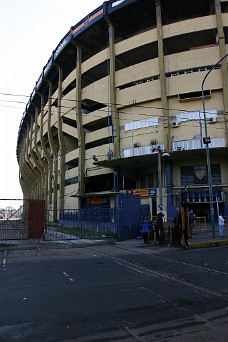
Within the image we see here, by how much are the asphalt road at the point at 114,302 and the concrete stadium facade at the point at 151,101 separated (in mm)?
20028

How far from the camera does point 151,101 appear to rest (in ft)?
124

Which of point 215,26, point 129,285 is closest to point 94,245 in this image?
point 129,285

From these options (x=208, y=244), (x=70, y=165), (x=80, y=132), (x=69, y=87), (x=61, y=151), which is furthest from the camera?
(x=70, y=165)

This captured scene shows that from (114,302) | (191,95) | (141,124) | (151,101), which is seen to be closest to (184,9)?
(191,95)

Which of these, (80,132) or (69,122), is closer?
(80,132)

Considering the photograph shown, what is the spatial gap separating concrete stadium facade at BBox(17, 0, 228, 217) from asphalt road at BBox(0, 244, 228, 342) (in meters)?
20.0

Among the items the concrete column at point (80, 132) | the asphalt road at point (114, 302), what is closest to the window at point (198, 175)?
the concrete column at point (80, 132)

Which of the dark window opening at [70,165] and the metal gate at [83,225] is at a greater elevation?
the dark window opening at [70,165]

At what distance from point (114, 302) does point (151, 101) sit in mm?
33741

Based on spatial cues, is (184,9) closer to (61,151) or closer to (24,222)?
(61,151)

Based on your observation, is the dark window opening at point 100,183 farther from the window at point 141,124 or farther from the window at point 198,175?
the window at point 198,175

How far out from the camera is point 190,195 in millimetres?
35656

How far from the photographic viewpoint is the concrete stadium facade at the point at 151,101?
35.1 metres

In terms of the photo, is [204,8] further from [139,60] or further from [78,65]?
[78,65]
